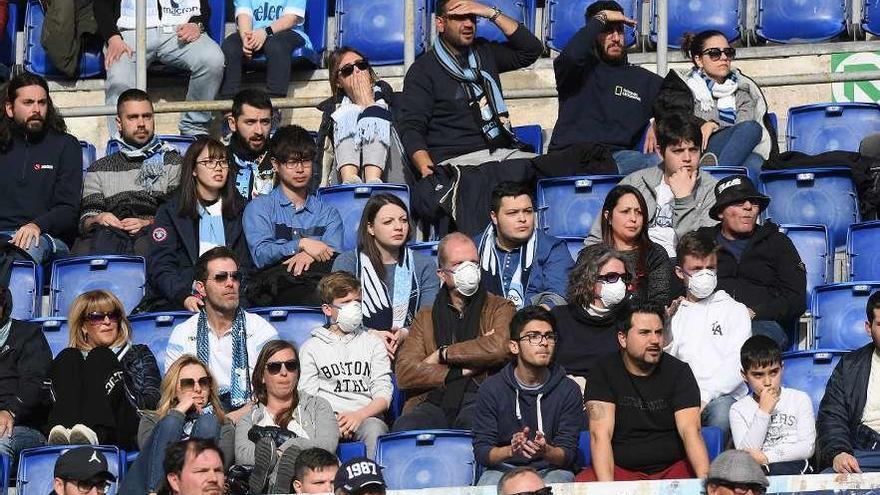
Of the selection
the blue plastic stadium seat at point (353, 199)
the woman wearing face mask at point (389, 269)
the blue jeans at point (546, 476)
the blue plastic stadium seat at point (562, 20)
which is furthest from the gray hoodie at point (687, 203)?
the blue plastic stadium seat at point (562, 20)

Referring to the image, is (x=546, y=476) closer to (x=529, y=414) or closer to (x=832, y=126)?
(x=529, y=414)

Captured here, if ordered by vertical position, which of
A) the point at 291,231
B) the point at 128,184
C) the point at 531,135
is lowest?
the point at 291,231

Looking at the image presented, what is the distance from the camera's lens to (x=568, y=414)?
11102 millimetres

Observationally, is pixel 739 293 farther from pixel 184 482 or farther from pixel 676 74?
pixel 184 482

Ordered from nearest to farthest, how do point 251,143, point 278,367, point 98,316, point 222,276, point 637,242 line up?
point 278,367, point 98,316, point 222,276, point 637,242, point 251,143

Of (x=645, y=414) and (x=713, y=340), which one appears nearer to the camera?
(x=645, y=414)

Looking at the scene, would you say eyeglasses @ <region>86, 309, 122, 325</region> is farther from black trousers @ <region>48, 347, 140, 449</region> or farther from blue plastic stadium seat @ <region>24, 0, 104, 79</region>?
blue plastic stadium seat @ <region>24, 0, 104, 79</region>

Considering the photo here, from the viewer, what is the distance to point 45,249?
13.7 meters

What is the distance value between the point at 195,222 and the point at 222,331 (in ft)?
4.08

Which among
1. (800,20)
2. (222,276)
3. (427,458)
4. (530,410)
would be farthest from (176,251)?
(800,20)

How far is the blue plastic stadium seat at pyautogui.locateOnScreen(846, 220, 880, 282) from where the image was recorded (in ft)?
43.1

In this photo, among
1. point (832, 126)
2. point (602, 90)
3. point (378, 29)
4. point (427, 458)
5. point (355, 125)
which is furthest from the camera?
point (378, 29)

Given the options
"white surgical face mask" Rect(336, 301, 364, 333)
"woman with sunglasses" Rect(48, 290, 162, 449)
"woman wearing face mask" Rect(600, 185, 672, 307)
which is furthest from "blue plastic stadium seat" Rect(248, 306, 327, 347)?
"woman wearing face mask" Rect(600, 185, 672, 307)

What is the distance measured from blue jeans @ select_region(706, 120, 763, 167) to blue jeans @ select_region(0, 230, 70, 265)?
3726mm
